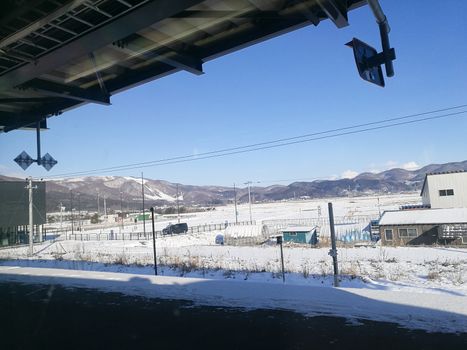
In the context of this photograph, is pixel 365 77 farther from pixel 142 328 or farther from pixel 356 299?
pixel 142 328

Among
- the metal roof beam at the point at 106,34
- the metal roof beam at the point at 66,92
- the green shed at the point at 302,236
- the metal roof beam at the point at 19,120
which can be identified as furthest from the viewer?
the green shed at the point at 302,236

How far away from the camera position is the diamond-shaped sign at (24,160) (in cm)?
1163

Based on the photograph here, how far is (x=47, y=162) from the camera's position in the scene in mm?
12148

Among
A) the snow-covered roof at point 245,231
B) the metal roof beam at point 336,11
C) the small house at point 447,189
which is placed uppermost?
the metal roof beam at point 336,11

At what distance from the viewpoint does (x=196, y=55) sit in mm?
7773

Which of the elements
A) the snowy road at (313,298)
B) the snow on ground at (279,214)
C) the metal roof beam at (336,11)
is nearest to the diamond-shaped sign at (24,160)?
the snowy road at (313,298)

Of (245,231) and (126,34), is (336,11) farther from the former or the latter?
(245,231)

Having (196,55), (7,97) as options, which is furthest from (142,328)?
(7,97)

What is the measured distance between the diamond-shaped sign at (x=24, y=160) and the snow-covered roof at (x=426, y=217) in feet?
102

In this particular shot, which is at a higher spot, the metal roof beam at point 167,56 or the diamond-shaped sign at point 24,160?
the metal roof beam at point 167,56

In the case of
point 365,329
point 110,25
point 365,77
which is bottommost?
point 365,329

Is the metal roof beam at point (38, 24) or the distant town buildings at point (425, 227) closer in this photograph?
the metal roof beam at point (38, 24)

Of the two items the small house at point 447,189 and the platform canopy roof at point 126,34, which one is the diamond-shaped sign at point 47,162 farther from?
the small house at point 447,189

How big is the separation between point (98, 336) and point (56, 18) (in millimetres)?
4832
